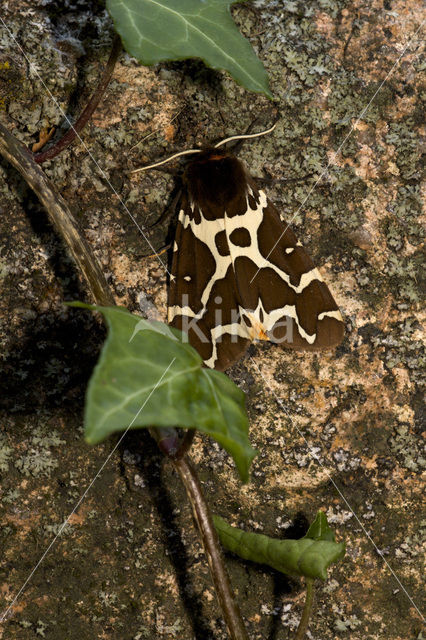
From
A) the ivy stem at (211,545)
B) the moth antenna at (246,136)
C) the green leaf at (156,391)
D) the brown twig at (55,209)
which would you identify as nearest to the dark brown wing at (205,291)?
the moth antenna at (246,136)

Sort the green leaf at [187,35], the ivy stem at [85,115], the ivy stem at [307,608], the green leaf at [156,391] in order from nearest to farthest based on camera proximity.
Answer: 1. the green leaf at [156,391]
2. the green leaf at [187,35]
3. the ivy stem at [307,608]
4. the ivy stem at [85,115]

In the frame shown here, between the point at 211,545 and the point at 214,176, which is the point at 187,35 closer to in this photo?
the point at 214,176

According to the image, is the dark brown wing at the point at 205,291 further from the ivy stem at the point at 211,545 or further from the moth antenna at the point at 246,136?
the ivy stem at the point at 211,545

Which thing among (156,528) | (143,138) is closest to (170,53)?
(143,138)

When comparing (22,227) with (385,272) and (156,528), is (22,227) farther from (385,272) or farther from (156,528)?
(385,272)

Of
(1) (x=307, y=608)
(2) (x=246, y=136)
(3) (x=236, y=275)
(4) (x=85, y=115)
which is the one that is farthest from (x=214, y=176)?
(1) (x=307, y=608)
